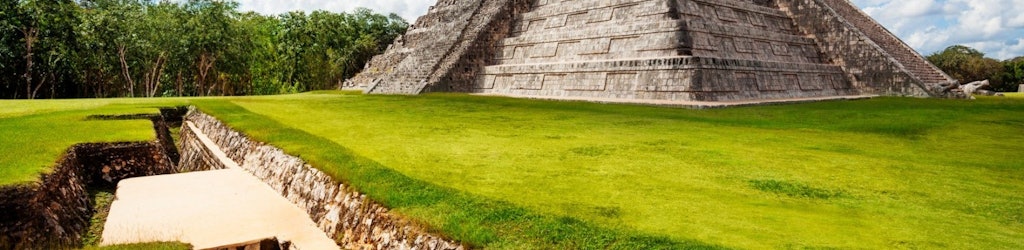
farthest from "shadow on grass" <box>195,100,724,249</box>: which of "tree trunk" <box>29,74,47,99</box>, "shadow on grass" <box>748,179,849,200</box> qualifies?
"tree trunk" <box>29,74,47,99</box>

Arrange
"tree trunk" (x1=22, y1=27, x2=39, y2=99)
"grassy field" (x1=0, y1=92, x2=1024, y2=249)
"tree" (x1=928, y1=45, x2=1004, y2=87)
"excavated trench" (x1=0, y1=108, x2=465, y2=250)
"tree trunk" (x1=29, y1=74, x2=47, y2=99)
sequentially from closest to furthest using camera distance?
1. "grassy field" (x1=0, y1=92, x2=1024, y2=249)
2. "excavated trench" (x1=0, y1=108, x2=465, y2=250)
3. "tree trunk" (x1=22, y1=27, x2=39, y2=99)
4. "tree trunk" (x1=29, y1=74, x2=47, y2=99)
5. "tree" (x1=928, y1=45, x2=1004, y2=87)

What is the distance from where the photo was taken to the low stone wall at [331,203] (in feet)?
16.5

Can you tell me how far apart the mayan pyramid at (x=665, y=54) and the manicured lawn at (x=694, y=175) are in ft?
18.8

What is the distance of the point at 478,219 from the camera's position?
4656 mm

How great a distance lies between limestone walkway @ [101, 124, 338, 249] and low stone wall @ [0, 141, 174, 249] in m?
0.45

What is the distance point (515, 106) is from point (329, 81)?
3819cm

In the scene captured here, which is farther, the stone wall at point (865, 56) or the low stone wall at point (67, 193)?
the stone wall at point (865, 56)

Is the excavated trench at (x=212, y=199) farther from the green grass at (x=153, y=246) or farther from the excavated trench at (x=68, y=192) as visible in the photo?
the green grass at (x=153, y=246)

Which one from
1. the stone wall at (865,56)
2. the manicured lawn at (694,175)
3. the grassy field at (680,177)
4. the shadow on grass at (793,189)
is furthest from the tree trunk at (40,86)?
the shadow on grass at (793,189)

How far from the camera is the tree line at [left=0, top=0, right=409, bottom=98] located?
3103cm

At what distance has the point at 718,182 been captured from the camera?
614 cm

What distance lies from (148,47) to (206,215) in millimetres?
30769

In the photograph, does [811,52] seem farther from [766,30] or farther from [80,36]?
[80,36]

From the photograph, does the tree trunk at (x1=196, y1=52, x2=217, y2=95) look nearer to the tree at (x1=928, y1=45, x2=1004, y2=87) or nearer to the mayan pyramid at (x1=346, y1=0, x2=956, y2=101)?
the mayan pyramid at (x1=346, y1=0, x2=956, y2=101)
